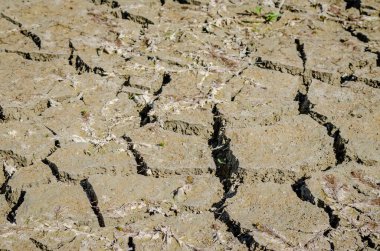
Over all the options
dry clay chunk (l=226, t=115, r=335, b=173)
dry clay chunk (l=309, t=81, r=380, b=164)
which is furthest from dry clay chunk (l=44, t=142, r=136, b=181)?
dry clay chunk (l=309, t=81, r=380, b=164)

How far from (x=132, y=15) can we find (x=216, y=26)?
0.56 meters

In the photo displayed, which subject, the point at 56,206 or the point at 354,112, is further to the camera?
the point at 354,112

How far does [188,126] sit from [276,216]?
0.69m

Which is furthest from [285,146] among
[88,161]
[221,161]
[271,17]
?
[271,17]

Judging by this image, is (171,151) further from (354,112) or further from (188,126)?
(354,112)

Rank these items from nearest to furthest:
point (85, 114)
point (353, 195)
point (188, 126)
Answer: point (353, 195) → point (188, 126) → point (85, 114)

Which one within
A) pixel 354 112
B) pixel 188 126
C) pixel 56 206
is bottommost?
pixel 56 206

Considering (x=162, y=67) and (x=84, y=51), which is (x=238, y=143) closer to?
(x=162, y=67)

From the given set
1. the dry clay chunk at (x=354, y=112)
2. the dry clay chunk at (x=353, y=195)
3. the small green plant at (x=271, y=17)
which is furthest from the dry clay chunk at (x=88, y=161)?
the small green plant at (x=271, y=17)

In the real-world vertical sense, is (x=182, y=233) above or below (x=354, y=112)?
below

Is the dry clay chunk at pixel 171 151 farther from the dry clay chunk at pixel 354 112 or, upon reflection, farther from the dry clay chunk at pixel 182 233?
the dry clay chunk at pixel 354 112

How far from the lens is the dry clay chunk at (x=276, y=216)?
2012mm

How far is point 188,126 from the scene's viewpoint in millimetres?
2602

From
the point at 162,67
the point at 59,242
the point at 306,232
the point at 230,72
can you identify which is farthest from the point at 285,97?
the point at 59,242
